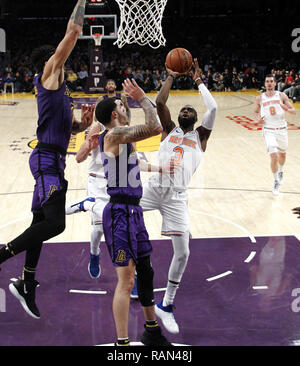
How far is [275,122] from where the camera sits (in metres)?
7.31

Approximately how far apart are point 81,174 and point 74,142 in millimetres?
2682

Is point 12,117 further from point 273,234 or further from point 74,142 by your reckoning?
point 273,234

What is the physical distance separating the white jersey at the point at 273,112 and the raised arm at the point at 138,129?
14.6 ft

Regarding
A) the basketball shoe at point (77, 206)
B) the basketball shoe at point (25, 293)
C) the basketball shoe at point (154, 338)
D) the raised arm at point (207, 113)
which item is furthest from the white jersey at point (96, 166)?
the basketball shoe at point (154, 338)

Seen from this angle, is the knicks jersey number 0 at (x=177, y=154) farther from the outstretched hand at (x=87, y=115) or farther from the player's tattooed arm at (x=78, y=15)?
the player's tattooed arm at (x=78, y=15)

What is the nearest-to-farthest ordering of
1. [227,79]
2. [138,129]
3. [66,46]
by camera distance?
[138,129] < [66,46] < [227,79]

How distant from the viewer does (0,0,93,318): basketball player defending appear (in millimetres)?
3537

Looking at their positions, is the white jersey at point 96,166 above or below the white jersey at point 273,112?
below

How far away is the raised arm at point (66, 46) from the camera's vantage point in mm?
3316

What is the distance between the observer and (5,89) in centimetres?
2088

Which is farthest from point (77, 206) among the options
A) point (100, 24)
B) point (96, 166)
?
point (100, 24)

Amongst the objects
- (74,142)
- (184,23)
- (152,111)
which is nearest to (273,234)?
(152,111)

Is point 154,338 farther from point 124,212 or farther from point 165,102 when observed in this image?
point 165,102

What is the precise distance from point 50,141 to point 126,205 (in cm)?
85
